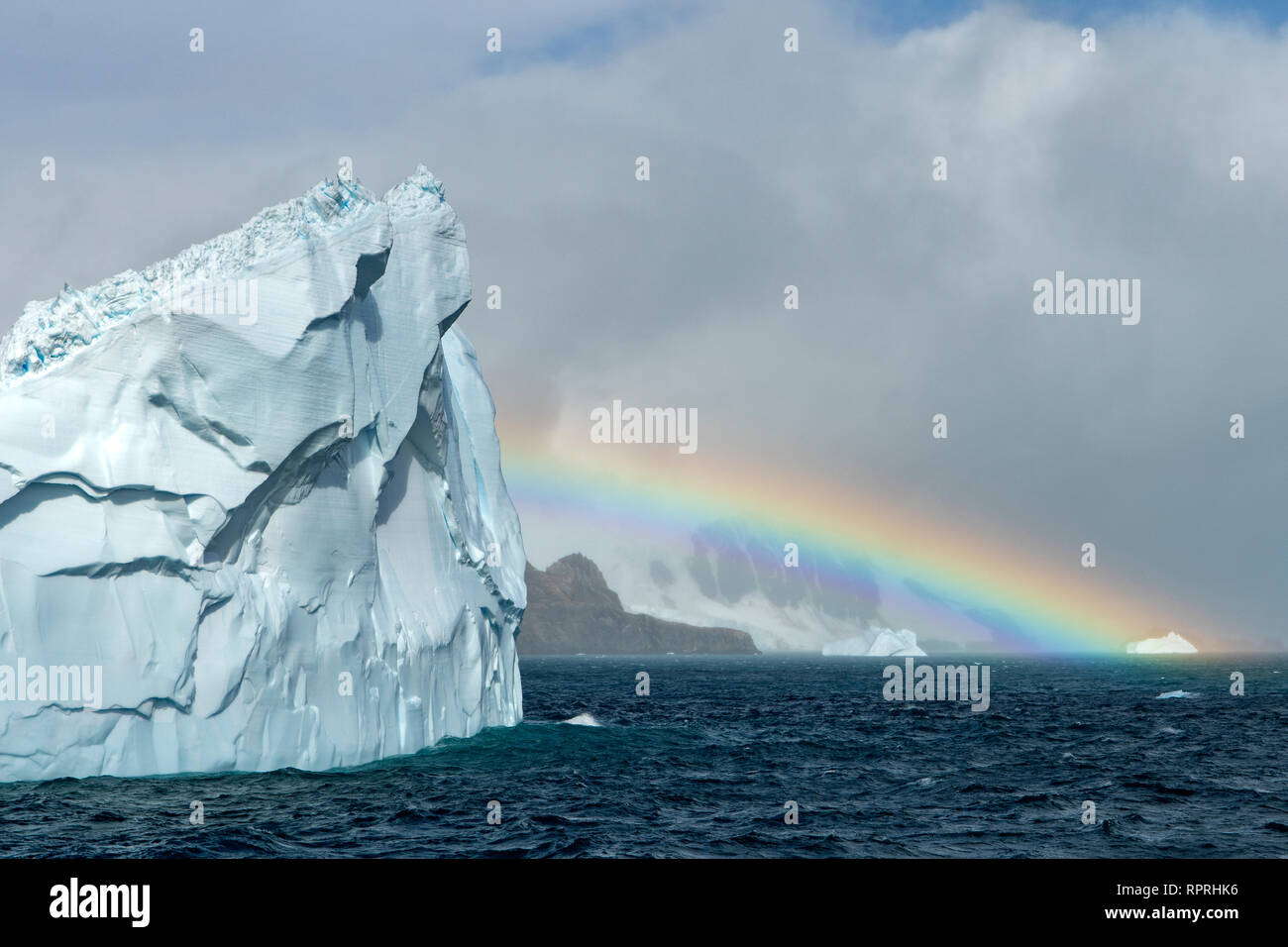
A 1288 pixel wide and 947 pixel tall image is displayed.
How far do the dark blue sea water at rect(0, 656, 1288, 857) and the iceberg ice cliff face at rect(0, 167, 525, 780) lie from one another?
3.20 feet

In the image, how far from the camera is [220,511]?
20.5 metres

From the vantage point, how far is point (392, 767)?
23.0 m

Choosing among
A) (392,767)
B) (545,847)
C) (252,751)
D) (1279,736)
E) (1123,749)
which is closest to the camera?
(545,847)

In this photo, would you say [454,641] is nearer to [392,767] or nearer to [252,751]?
[392,767]

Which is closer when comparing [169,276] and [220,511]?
[220,511]

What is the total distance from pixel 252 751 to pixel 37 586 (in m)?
4.55

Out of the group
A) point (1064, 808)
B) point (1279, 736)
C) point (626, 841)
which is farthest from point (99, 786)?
point (1279, 736)

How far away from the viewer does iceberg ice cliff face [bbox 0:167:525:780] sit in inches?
774

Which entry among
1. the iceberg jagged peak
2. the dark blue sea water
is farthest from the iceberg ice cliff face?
the dark blue sea water

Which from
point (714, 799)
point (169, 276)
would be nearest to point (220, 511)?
point (169, 276)

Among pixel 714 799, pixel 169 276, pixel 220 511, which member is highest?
pixel 169 276

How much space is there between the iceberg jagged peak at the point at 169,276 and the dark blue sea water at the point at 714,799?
25.0 feet

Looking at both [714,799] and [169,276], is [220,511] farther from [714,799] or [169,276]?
[714,799]

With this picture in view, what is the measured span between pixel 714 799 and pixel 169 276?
14.1m
